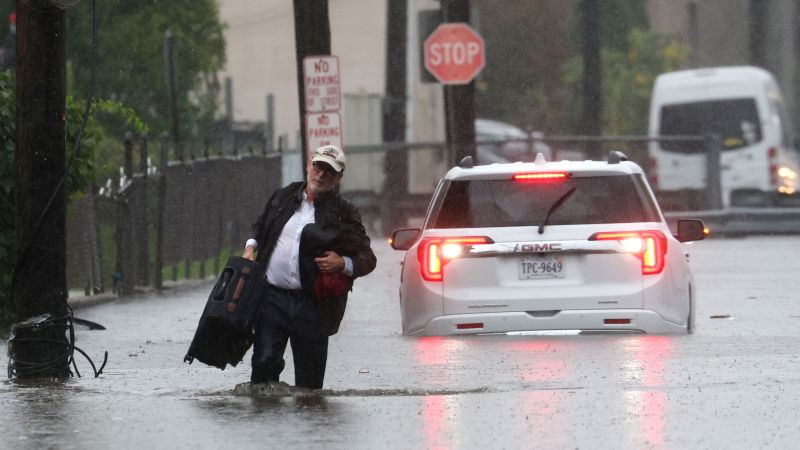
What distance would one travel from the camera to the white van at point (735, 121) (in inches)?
1532

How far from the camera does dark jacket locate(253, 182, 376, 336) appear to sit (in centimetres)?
1151

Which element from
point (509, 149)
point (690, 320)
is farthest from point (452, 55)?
point (690, 320)

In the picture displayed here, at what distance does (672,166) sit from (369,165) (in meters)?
4.98

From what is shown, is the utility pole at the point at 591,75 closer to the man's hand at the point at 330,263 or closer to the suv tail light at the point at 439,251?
the suv tail light at the point at 439,251

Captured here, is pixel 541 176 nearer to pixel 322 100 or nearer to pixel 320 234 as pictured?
pixel 320 234

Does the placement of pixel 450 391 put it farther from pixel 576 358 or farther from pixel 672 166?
pixel 672 166

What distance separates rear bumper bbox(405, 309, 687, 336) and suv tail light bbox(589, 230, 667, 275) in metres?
0.31

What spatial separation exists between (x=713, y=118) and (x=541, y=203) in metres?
25.5

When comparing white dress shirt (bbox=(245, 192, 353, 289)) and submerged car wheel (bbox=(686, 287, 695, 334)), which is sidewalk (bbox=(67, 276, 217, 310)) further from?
white dress shirt (bbox=(245, 192, 353, 289))

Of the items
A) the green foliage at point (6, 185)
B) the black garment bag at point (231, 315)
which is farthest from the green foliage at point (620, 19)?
the black garment bag at point (231, 315)

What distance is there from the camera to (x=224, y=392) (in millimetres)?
12273

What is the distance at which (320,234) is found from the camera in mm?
11508

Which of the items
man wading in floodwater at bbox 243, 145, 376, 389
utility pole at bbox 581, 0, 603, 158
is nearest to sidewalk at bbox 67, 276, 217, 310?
man wading in floodwater at bbox 243, 145, 376, 389

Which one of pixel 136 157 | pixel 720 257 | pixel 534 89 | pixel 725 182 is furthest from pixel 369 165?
pixel 534 89
